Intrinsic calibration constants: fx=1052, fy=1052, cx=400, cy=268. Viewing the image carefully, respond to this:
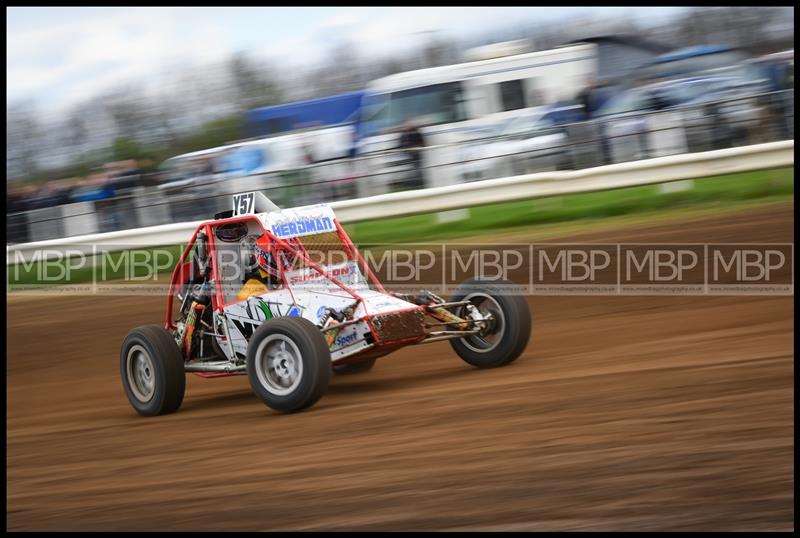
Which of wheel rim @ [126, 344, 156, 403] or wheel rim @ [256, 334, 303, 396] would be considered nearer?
wheel rim @ [256, 334, 303, 396]

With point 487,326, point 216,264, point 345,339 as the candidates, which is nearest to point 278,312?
point 345,339

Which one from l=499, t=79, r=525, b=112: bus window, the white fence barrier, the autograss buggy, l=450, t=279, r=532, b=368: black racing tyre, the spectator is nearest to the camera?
the autograss buggy

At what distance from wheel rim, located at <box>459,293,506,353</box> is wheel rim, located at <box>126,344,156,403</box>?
7.43 feet

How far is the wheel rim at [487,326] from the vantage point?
24.3 feet

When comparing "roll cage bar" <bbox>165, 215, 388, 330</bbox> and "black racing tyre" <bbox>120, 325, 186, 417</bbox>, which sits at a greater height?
"roll cage bar" <bbox>165, 215, 388, 330</bbox>

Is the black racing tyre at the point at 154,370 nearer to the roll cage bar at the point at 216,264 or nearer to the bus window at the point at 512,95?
the roll cage bar at the point at 216,264

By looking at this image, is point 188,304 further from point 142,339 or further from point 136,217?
point 136,217

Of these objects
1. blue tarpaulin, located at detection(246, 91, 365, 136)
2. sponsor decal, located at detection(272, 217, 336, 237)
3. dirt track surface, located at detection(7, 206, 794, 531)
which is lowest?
dirt track surface, located at detection(7, 206, 794, 531)

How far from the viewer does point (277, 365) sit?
6.72 meters

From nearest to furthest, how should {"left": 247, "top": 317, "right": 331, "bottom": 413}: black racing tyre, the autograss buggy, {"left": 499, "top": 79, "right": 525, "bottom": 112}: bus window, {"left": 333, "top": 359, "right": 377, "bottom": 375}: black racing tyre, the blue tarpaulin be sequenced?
{"left": 247, "top": 317, "right": 331, "bottom": 413}: black racing tyre, the autograss buggy, {"left": 333, "top": 359, "right": 377, "bottom": 375}: black racing tyre, {"left": 499, "top": 79, "right": 525, "bottom": 112}: bus window, the blue tarpaulin

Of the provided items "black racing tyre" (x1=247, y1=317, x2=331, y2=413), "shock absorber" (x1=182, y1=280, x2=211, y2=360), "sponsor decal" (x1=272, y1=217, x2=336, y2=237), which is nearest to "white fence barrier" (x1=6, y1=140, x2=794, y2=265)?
"sponsor decal" (x1=272, y1=217, x2=336, y2=237)

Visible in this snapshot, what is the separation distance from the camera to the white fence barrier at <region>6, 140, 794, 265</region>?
11820mm

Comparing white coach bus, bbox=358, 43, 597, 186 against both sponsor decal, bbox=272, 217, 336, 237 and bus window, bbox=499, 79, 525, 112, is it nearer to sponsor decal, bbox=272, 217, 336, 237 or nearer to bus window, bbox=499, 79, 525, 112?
bus window, bbox=499, 79, 525, 112

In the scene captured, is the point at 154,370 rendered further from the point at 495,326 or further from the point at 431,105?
the point at 431,105
